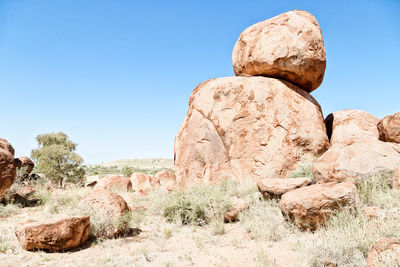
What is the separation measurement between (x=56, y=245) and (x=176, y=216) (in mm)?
2621

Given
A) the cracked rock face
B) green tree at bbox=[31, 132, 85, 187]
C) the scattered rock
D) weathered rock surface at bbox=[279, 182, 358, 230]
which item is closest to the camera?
weathered rock surface at bbox=[279, 182, 358, 230]

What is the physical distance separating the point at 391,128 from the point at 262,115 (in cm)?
364

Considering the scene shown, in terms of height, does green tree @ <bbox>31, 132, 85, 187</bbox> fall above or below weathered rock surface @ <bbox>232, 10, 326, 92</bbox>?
below

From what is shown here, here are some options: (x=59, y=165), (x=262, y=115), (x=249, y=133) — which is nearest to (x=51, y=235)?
(x=249, y=133)

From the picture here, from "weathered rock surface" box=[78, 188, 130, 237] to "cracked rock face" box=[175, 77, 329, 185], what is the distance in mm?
3651

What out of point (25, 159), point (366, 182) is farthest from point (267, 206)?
point (25, 159)

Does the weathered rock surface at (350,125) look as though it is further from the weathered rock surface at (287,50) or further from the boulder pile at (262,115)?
the weathered rock surface at (287,50)

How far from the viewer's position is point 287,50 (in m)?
9.97

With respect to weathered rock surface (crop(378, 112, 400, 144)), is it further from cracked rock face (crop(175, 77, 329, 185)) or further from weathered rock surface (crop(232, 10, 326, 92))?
weathered rock surface (crop(232, 10, 326, 92))

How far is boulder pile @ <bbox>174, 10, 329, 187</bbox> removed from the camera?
9.30m

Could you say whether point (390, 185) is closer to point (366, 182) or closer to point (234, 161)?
point (366, 182)

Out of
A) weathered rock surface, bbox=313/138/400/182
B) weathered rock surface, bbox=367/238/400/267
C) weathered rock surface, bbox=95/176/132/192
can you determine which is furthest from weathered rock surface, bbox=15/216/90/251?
weathered rock surface, bbox=95/176/132/192

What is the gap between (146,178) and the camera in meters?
15.7

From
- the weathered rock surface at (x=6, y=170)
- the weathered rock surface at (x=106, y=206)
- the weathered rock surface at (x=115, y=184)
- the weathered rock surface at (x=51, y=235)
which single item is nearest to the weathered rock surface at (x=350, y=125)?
the weathered rock surface at (x=106, y=206)
